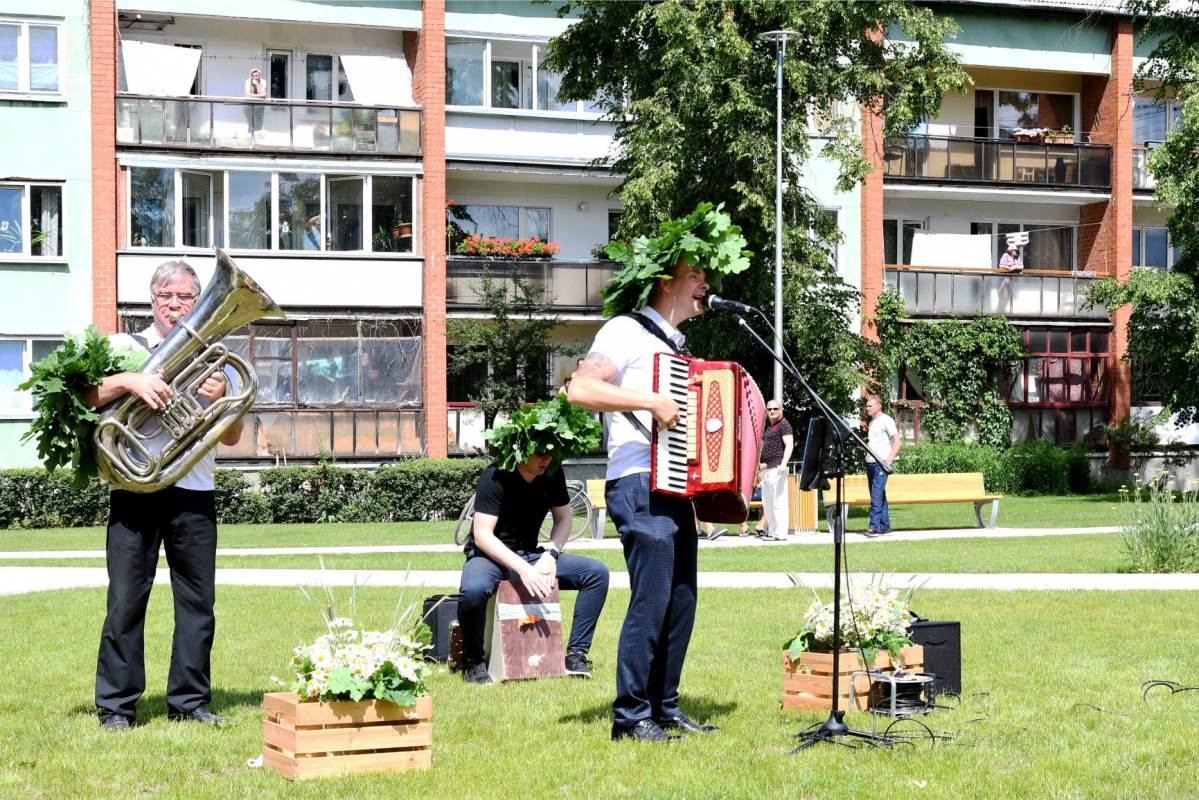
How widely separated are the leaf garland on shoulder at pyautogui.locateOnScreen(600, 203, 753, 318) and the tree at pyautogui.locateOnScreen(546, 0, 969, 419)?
18.7 metres

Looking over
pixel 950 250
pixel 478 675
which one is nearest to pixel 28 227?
pixel 950 250

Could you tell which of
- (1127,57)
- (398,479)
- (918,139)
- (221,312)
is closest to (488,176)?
(398,479)

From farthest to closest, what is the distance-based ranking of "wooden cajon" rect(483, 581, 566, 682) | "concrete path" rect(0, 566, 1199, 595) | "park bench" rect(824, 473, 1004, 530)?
"park bench" rect(824, 473, 1004, 530)
"concrete path" rect(0, 566, 1199, 595)
"wooden cajon" rect(483, 581, 566, 682)

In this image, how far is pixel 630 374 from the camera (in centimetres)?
709

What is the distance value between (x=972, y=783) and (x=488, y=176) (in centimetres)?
2981

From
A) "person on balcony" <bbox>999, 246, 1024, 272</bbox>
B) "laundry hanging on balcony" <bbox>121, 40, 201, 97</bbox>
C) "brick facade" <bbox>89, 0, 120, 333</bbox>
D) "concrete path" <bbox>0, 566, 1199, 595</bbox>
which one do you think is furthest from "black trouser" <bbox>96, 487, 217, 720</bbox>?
"person on balcony" <bbox>999, 246, 1024, 272</bbox>

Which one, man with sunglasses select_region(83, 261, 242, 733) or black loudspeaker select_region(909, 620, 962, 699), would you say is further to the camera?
black loudspeaker select_region(909, 620, 962, 699)

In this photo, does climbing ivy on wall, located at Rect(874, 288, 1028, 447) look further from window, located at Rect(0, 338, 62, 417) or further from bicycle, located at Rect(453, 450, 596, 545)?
window, located at Rect(0, 338, 62, 417)

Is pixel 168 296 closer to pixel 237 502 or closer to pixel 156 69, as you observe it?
pixel 237 502

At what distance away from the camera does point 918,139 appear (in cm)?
3800

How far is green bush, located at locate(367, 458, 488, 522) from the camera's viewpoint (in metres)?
29.0

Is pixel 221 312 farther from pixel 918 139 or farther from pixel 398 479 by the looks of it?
pixel 918 139

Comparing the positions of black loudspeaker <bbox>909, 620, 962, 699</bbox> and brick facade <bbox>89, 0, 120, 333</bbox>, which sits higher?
brick facade <bbox>89, 0, 120, 333</bbox>

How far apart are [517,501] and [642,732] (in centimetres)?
283
